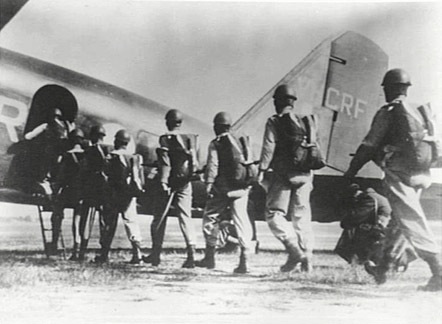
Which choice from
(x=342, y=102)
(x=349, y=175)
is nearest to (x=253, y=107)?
(x=342, y=102)

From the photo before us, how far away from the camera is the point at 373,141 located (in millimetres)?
3182

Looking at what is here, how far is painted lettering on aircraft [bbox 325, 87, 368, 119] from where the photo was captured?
3.37 metres

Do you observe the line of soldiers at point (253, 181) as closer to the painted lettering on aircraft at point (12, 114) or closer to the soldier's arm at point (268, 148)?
the soldier's arm at point (268, 148)

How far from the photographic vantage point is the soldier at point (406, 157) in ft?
10.2

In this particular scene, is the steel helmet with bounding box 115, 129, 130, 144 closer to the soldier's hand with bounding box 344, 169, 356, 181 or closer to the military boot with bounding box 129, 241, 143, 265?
the military boot with bounding box 129, 241, 143, 265

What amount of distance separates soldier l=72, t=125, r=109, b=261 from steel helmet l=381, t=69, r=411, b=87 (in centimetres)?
162

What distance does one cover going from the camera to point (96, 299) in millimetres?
3121

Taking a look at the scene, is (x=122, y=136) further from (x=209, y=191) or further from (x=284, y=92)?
(x=284, y=92)

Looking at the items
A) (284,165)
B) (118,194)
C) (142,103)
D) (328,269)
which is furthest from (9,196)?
(328,269)

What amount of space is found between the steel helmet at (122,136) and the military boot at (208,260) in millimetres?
778

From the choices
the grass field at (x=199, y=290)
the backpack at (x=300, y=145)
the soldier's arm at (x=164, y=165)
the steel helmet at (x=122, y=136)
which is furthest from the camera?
the steel helmet at (x=122, y=136)

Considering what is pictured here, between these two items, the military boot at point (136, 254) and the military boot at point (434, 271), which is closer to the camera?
the military boot at point (434, 271)

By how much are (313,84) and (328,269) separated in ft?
3.47

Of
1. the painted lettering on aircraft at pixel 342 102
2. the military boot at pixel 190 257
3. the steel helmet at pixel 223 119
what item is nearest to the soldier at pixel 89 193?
the military boot at pixel 190 257
